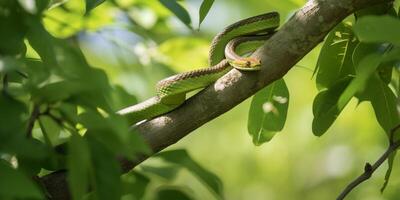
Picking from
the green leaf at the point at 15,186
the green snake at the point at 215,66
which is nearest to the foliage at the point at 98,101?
the green leaf at the point at 15,186

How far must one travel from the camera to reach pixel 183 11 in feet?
12.1

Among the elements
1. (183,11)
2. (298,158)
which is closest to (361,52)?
(183,11)

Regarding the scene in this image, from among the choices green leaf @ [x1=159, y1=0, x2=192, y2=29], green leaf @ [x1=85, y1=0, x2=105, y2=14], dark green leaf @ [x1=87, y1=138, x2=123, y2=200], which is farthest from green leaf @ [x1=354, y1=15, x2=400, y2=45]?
green leaf @ [x1=159, y1=0, x2=192, y2=29]

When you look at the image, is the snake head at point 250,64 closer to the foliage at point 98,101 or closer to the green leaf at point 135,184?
the foliage at point 98,101

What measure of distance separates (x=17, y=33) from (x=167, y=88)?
1667 mm

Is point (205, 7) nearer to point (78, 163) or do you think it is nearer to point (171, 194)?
point (171, 194)

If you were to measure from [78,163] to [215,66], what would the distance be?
1768 millimetres

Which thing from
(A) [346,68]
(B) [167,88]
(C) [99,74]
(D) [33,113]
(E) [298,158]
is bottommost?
(E) [298,158]

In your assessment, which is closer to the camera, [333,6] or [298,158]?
[333,6]

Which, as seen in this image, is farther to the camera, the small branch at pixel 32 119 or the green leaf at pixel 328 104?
the green leaf at pixel 328 104

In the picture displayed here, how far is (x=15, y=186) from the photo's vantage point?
200 centimetres

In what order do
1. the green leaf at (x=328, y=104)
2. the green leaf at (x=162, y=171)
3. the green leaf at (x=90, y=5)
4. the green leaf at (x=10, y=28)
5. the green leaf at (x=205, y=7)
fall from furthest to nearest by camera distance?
the green leaf at (x=162, y=171) < the green leaf at (x=328, y=104) < the green leaf at (x=205, y=7) < the green leaf at (x=90, y=5) < the green leaf at (x=10, y=28)

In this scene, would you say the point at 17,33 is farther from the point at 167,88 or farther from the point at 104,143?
the point at 167,88

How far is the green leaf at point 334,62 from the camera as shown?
3459 millimetres
